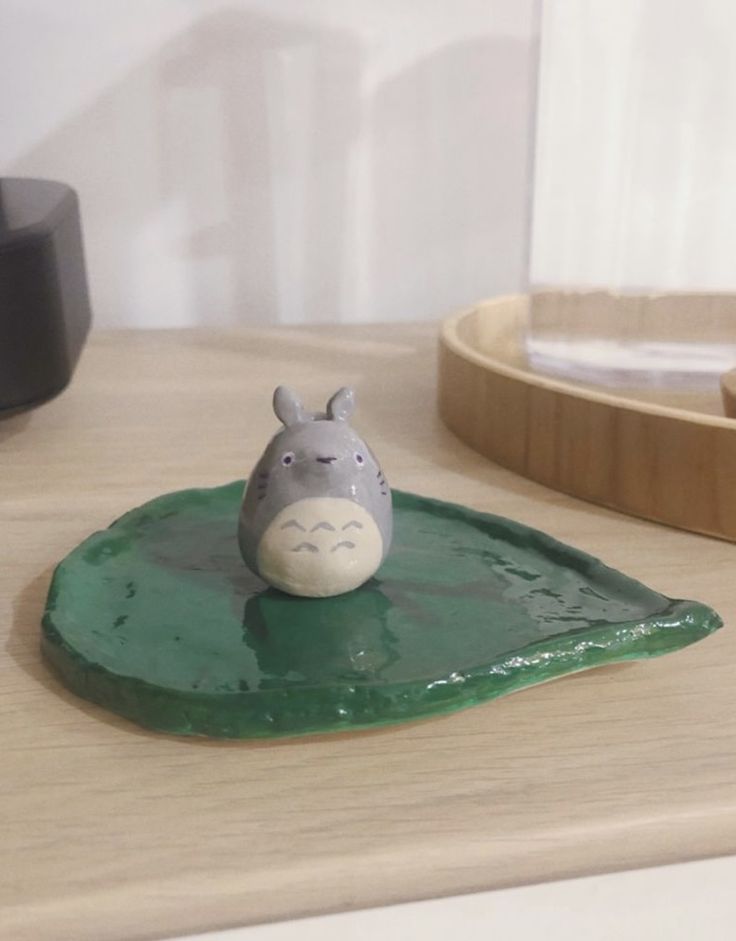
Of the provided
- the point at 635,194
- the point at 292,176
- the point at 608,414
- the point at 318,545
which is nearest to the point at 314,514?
the point at 318,545

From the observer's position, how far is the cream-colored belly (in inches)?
13.2

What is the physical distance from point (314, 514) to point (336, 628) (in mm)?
38

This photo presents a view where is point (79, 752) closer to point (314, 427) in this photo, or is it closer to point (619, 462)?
point (314, 427)

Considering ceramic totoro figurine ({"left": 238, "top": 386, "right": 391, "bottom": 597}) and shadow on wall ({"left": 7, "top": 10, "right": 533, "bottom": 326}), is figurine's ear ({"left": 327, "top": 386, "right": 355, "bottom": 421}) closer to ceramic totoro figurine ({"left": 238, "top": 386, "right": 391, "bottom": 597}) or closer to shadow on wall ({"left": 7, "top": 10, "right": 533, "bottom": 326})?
ceramic totoro figurine ({"left": 238, "top": 386, "right": 391, "bottom": 597})

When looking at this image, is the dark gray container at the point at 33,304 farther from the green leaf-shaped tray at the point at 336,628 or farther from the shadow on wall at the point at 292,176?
the shadow on wall at the point at 292,176

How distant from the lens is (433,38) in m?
0.79

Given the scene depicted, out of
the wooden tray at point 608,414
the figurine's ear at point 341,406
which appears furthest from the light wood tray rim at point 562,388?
the figurine's ear at point 341,406

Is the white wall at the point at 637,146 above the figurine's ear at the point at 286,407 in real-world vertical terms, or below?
above

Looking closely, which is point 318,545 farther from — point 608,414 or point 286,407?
point 608,414

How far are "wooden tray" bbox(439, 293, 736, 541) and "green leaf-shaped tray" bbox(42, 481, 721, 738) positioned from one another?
8 centimetres

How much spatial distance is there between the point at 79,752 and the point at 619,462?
268 mm

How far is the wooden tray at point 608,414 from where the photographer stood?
0.42m

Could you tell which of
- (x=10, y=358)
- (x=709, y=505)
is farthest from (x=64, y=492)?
(x=709, y=505)

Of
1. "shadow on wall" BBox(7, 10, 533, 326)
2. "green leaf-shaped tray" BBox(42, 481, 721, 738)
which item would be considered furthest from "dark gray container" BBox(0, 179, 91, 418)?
"shadow on wall" BBox(7, 10, 533, 326)
